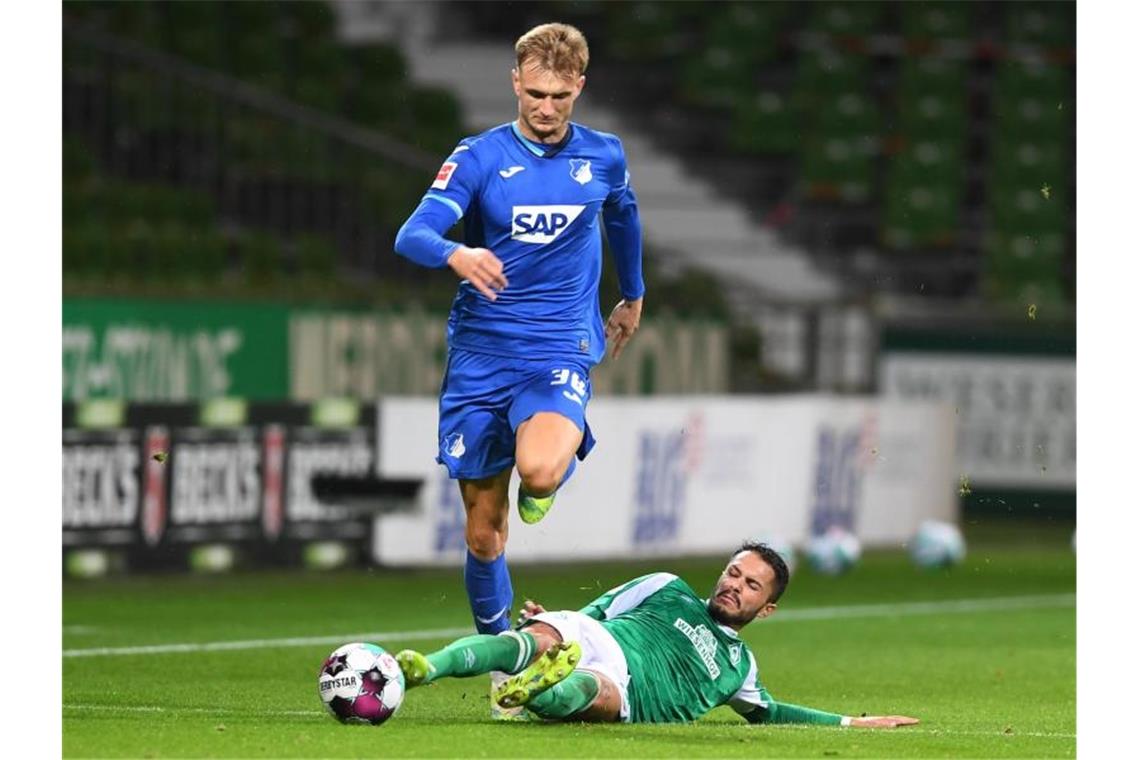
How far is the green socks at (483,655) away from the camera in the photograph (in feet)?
21.0

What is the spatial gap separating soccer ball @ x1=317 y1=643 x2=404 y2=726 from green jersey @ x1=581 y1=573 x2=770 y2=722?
83 cm

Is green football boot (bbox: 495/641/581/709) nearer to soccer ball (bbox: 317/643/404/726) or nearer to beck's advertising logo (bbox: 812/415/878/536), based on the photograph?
soccer ball (bbox: 317/643/404/726)

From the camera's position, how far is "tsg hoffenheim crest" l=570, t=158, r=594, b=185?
7309mm

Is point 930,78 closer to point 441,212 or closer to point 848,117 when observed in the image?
point 848,117

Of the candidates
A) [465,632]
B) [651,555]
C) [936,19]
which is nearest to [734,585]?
[465,632]

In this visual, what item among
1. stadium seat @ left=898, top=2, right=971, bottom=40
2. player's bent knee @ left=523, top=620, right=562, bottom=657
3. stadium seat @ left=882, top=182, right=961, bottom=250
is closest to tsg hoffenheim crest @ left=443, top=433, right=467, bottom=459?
Result: player's bent knee @ left=523, top=620, right=562, bottom=657

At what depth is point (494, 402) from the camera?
7434 mm

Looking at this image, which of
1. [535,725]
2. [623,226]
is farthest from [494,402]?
[535,725]

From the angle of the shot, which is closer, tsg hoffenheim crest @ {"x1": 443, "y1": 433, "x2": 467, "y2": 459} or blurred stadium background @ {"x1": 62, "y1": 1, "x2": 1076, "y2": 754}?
tsg hoffenheim crest @ {"x1": 443, "y1": 433, "x2": 467, "y2": 459}

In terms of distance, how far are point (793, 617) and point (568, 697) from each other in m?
6.07

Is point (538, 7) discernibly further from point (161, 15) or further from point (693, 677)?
point (693, 677)

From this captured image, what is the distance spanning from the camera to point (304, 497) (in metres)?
Result: 13.8

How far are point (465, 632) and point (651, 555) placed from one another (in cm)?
433

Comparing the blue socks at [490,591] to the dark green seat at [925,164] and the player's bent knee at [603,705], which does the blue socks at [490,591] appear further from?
the dark green seat at [925,164]
